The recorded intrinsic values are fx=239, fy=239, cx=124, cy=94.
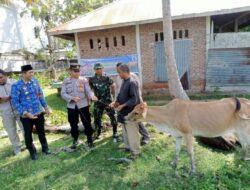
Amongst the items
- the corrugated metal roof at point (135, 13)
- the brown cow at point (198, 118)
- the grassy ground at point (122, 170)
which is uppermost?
the corrugated metal roof at point (135, 13)

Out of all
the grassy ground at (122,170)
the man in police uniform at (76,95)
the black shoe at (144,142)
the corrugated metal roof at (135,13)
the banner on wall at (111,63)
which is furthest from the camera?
the banner on wall at (111,63)

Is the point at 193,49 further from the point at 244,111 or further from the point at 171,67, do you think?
the point at 244,111

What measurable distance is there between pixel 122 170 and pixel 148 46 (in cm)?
739

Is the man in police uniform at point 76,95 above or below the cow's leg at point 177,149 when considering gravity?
above

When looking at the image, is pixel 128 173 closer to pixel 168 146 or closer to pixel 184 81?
pixel 168 146

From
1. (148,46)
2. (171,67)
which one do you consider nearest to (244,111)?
(171,67)

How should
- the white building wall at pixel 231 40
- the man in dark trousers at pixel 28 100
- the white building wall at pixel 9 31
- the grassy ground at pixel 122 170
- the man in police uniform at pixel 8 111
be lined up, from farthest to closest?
1. the white building wall at pixel 9 31
2. the white building wall at pixel 231 40
3. the man in police uniform at pixel 8 111
4. the man in dark trousers at pixel 28 100
5. the grassy ground at pixel 122 170

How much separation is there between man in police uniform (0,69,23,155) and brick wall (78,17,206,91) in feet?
21.0

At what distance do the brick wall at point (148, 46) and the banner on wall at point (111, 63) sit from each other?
0.24m

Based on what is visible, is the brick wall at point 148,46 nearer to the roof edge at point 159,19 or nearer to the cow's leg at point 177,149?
the roof edge at point 159,19

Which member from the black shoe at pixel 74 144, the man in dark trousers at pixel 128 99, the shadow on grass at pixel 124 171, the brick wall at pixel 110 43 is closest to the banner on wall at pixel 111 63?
the brick wall at pixel 110 43

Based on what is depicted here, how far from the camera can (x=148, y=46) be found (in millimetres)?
10703

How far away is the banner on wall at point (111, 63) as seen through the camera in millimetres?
10977

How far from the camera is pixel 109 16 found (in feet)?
36.6
